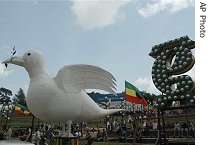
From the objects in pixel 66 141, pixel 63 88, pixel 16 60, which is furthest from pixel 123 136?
pixel 16 60

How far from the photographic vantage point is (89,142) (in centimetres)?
1686

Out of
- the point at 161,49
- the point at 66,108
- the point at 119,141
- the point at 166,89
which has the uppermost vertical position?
the point at 161,49

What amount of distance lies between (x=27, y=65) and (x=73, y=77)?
1917mm

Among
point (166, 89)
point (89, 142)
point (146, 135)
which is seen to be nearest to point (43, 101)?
point (166, 89)

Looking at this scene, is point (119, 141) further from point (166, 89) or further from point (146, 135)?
point (166, 89)

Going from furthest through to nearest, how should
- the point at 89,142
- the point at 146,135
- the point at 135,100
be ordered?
the point at 146,135 → the point at 89,142 → the point at 135,100

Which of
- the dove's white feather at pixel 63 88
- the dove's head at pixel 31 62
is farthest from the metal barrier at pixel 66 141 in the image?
the dove's head at pixel 31 62

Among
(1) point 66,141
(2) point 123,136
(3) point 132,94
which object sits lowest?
(2) point 123,136

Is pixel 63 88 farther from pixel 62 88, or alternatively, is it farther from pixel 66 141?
pixel 66 141

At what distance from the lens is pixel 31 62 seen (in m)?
12.0

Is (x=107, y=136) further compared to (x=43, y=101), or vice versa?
(x=107, y=136)

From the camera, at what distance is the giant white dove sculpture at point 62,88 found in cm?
1107

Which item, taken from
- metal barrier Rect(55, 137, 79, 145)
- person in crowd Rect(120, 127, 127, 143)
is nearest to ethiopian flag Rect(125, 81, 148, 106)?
metal barrier Rect(55, 137, 79, 145)

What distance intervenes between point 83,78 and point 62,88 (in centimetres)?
93
